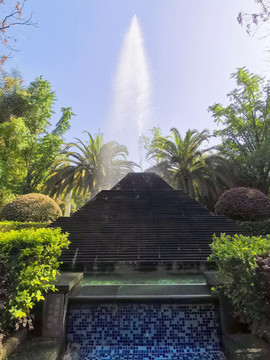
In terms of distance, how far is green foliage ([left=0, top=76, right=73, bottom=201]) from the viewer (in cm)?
1529

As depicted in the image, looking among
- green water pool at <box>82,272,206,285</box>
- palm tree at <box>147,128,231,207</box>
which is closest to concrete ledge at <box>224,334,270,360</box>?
green water pool at <box>82,272,206,285</box>

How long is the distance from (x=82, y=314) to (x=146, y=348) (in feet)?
3.26

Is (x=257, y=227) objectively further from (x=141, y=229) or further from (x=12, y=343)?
(x=12, y=343)

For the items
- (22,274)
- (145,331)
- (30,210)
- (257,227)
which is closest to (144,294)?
(145,331)

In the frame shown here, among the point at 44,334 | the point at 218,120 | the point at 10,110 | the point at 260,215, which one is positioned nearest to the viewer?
the point at 44,334

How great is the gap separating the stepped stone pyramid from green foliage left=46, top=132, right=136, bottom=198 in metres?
8.23

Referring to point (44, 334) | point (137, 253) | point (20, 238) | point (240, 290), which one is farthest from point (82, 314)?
point (137, 253)

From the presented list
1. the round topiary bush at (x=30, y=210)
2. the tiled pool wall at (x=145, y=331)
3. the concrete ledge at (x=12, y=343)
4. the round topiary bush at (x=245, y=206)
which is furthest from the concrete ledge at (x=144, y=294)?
the round topiary bush at (x=30, y=210)

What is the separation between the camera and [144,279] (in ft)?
→ 15.2

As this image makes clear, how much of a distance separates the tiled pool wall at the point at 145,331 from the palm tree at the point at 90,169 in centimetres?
1401

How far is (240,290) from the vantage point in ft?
8.25

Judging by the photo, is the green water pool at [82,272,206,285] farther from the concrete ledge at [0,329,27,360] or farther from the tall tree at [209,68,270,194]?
the tall tree at [209,68,270,194]

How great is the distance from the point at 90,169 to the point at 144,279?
14.7 metres

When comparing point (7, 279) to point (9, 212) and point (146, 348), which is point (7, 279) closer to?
point (146, 348)
